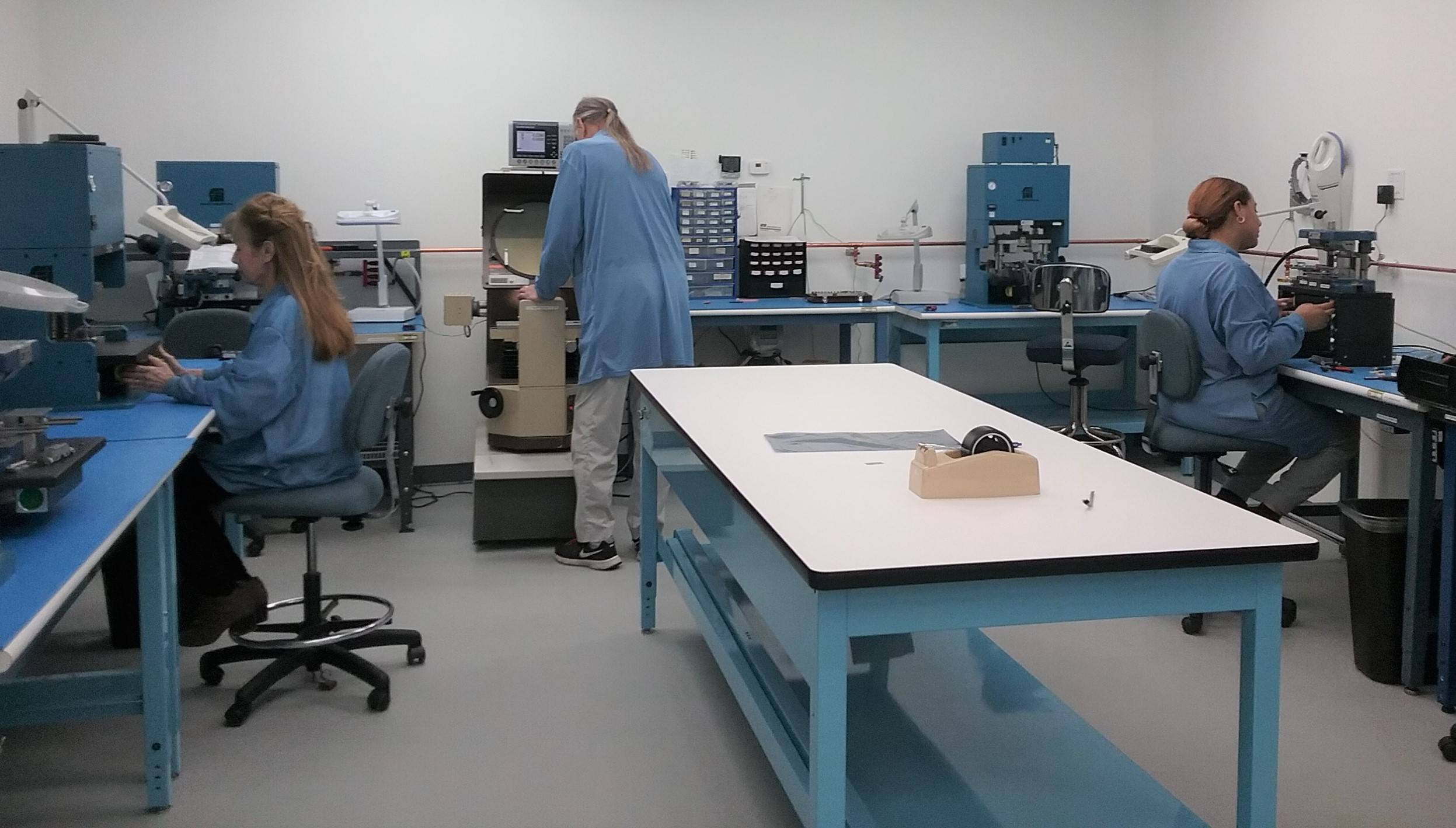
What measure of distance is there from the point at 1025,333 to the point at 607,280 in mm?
2779

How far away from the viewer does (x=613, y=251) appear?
4246 mm

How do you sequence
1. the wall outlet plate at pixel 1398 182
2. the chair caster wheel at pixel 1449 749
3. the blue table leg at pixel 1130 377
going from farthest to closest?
1. the blue table leg at pixel 1130 377
2. the wall outlet plate at pixel 1398 182
3. the chair caster wheel at pixel 1449 749

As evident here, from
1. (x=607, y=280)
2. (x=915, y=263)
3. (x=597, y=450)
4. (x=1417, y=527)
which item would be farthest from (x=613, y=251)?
(x=1417, y=527)

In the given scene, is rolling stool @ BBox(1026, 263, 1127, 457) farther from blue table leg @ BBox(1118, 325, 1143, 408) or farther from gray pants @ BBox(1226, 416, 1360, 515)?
gray pants @ BBox(1226, 416, 1360, 515)

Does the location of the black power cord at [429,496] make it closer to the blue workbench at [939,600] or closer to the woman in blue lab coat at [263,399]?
the woman in blue lab coat at [263,399]

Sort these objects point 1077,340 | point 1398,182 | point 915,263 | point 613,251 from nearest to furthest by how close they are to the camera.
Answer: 1. point 613,251
2. point 1398,182
3. point 1077,340
4. point 915,263

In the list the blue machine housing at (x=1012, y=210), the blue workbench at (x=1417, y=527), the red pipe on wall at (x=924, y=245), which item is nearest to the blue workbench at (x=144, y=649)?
the blue workbench at (x=1417, y=527)

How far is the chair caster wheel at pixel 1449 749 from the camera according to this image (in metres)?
2.86

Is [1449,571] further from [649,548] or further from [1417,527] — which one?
[649,548]

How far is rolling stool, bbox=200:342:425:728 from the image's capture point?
10.2 ft

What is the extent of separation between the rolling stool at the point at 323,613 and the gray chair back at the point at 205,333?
3.41ft

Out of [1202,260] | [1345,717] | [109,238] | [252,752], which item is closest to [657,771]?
[252,752]

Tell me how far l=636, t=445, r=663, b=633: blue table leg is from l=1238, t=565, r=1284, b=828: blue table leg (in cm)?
206

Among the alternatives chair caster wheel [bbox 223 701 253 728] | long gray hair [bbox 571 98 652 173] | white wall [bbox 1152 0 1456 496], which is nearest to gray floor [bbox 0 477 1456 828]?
chair caster wheel [bbox 223 701 253 728]
